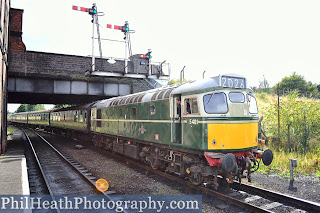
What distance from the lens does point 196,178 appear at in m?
8.28

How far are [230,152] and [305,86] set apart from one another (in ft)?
211

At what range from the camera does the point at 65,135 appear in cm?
2958

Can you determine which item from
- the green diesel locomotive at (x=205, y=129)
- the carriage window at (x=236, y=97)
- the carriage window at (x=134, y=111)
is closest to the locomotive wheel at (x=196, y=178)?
the green diesel locomotive at (x=205, y=129)

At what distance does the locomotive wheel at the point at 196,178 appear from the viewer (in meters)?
8.09

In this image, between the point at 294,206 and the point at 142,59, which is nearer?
the point at 294,206

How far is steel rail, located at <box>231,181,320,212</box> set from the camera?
6497mm

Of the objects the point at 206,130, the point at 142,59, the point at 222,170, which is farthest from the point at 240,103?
the point at 142,59

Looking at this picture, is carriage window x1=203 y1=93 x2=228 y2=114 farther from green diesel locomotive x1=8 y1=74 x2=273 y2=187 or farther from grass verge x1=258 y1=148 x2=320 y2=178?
grass verge x1=258 y1=148 x2=320 y2=178

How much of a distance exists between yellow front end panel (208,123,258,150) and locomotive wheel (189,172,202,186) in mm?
1132

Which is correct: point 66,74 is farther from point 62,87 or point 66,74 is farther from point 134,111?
point 134,111

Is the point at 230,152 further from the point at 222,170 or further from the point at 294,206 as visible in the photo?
the point at 294,206

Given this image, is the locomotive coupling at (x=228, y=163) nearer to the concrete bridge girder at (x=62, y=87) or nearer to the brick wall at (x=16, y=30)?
the concrete bridge girder at (x=62, y=87)

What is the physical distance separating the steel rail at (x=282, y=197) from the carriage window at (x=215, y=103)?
8.81 feet

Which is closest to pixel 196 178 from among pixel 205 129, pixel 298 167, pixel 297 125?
pixel 205 129
